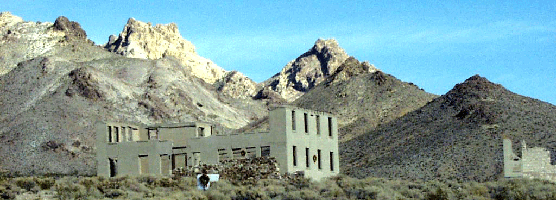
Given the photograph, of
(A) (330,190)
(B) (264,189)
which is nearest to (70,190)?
(B) (264,189)

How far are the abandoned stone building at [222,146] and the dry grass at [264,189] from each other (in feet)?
8.21

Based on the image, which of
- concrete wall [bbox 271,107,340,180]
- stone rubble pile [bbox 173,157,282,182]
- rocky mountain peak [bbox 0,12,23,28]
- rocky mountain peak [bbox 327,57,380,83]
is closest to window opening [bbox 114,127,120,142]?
stone rubble pile [bbox 173,157,282,182]

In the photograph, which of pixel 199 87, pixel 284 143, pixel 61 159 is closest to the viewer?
pixel 284 143

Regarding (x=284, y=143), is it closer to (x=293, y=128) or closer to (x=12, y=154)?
(x=293, y=128)

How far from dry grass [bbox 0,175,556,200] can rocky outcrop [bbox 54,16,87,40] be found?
123 m

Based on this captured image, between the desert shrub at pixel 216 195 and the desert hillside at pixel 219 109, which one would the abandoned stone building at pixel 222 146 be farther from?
the desert hillside at pixel 219 109

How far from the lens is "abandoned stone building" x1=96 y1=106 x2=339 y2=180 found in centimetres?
5988

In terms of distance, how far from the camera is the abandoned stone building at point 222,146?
2357 inches

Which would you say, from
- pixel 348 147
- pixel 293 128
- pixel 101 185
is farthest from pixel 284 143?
pixel 348 147

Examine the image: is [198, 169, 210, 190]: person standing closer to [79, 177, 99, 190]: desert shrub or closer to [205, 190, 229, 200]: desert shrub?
[205, 190, 229, 200]: desert shrub

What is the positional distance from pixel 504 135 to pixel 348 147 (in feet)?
68.7

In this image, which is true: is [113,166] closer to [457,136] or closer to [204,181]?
[204,181]

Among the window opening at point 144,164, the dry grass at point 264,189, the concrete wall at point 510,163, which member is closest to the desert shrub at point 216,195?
the dry grass at point 264,189

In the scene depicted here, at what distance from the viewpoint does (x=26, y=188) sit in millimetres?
56500
